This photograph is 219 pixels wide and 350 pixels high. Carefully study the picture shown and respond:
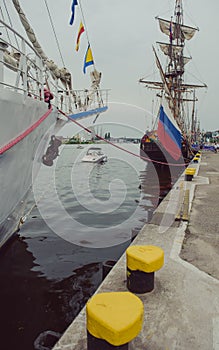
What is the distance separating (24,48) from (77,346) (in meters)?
4.78

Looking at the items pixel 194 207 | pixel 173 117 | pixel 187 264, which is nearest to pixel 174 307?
pixel 187 264

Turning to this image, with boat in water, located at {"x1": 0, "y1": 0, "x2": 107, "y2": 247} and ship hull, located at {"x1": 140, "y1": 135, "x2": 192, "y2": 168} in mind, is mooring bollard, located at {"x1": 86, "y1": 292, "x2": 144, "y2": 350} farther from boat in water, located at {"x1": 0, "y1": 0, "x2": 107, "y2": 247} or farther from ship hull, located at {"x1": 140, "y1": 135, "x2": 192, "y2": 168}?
ship hull, located at {"x1": 140, "y1": 135, "x2": 192, "y2": 168}

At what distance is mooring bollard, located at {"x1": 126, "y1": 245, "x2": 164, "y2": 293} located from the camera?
9.23 ft

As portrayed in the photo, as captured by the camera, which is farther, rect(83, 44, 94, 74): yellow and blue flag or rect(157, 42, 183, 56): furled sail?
rect(157, 42, 183, 56): furled sail

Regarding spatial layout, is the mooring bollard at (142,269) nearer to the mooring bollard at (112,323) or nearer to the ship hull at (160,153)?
the mooring bollard at (112,323)

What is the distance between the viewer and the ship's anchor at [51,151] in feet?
24.2

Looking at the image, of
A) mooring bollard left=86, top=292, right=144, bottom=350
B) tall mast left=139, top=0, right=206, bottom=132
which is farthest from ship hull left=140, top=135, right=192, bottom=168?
mooring bollard left=86, top=292, right=144, bottom=350

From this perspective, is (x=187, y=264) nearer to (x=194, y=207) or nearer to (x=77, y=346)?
(x=77, y=346)

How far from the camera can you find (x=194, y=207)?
6.66 m

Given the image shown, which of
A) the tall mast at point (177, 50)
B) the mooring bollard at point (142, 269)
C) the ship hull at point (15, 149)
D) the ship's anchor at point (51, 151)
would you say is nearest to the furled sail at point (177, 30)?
the tall mast at point (177, 50)

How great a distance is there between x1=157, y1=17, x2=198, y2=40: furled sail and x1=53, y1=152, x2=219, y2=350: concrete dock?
1695 inches

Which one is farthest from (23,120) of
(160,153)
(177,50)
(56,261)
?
(177,50)

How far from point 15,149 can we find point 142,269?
2956mm

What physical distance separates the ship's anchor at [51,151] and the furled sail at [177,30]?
40.5 meters
